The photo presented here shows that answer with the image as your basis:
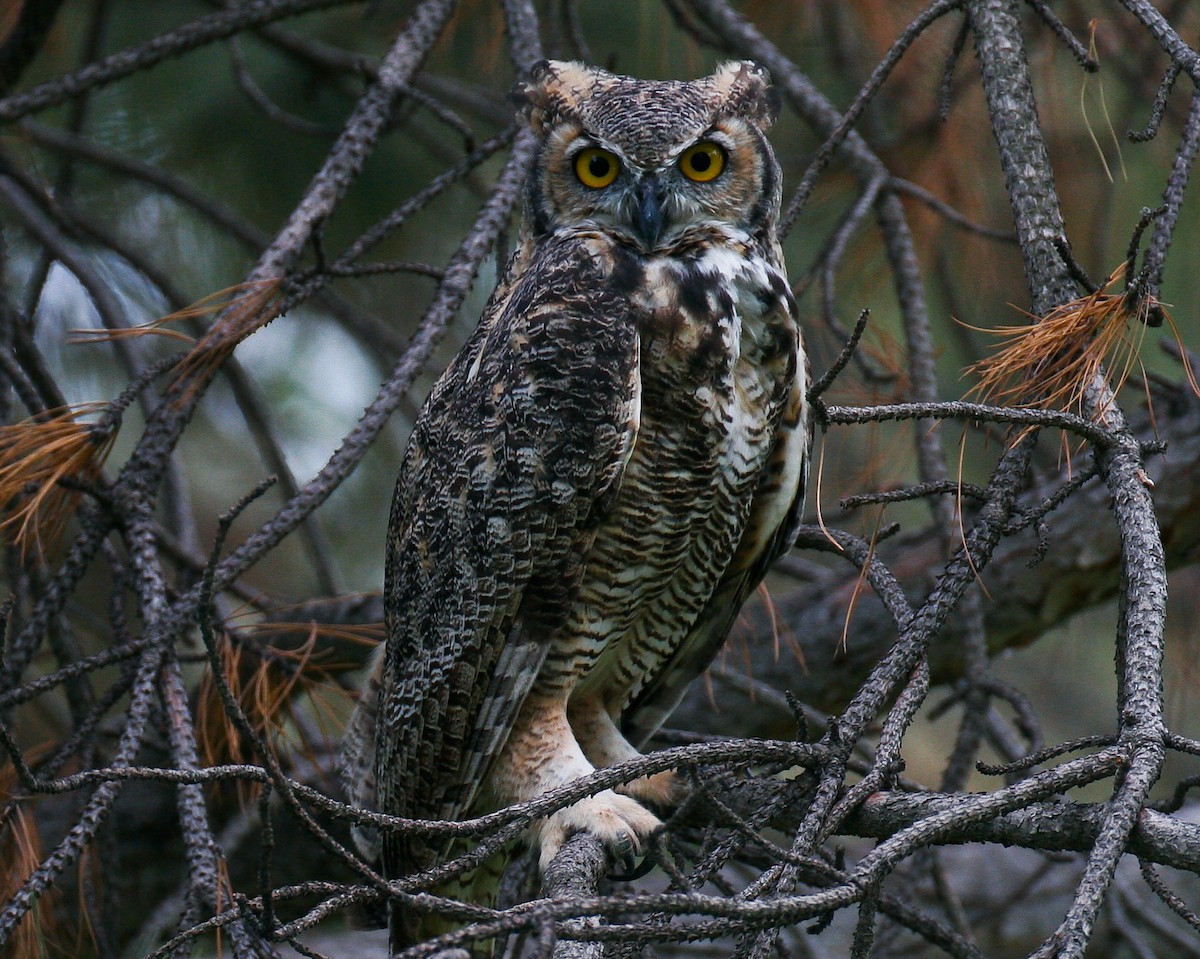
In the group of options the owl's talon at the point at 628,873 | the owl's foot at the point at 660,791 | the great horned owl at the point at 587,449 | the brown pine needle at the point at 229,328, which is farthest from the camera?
the owl's foot at the point at 660,791

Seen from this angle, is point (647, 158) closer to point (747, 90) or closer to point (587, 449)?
point (747, 90)

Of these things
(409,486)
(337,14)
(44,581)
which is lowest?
(44,581)

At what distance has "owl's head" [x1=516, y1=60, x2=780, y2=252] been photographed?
2.09 metres

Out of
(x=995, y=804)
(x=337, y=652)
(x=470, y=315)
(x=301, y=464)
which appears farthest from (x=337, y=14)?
(x=995, y=804)

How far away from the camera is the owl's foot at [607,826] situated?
77.7 inches

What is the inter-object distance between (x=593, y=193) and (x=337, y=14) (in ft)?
7.24

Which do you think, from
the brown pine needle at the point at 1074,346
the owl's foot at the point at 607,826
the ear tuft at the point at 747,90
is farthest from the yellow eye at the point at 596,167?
the owl's foot at the point at 607,826

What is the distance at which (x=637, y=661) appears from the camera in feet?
7.75

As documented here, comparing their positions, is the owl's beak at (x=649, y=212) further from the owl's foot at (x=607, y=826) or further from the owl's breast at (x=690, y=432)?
the owl's foot at (x=607, y=826)

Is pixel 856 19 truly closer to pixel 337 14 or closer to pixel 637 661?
pixel 337 14

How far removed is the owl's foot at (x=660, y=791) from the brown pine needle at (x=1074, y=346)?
96 cm

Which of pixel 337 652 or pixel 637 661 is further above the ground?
pixel 637 661

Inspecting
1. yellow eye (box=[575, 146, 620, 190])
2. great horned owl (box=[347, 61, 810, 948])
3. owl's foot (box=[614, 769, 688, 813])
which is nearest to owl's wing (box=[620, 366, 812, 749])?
great horned owl (box=[347, 61, 810, 948])

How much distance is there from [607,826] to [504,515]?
0.54 meters
